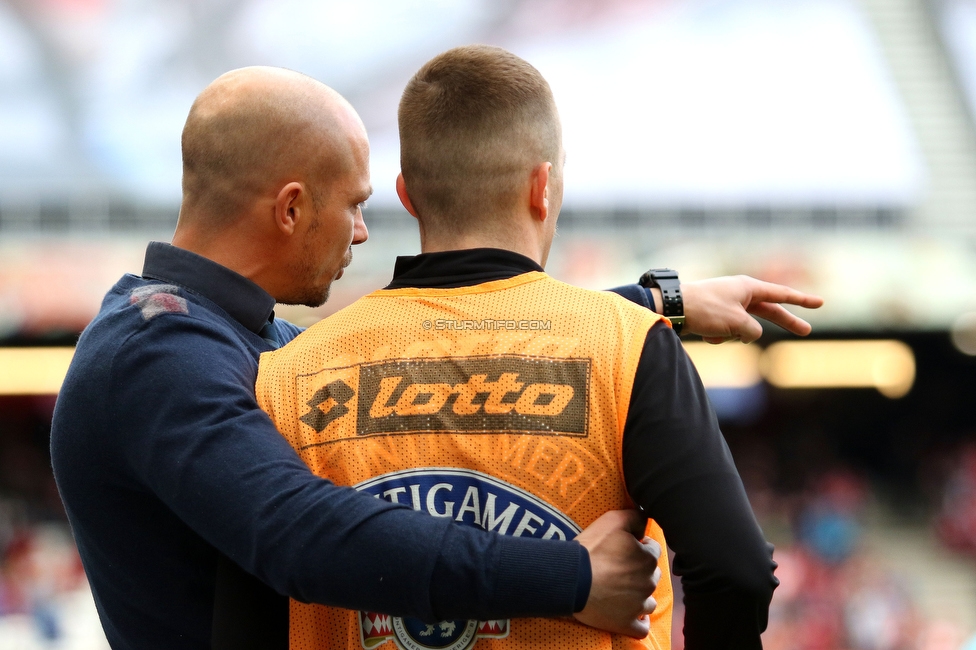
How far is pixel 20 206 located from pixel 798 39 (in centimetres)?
1211

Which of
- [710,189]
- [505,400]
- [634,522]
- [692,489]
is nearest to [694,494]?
[692,489]

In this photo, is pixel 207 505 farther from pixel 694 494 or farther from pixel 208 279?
pixel 694 494

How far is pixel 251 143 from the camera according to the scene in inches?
81.1

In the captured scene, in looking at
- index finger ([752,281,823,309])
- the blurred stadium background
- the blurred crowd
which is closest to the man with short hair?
index finger ([752,281,823,309])

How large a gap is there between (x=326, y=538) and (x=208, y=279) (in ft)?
2.39

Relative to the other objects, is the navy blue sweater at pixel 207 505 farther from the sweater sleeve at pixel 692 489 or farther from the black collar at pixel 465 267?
the black collar at pixel 465 267

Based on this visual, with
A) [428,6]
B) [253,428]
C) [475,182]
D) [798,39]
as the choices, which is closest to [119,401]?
[253,428]

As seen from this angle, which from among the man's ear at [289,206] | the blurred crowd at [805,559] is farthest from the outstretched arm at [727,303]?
the blurred crowd at [805,559]

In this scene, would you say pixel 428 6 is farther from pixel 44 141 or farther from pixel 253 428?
pixel 253 428

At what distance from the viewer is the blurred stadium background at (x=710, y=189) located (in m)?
14.4

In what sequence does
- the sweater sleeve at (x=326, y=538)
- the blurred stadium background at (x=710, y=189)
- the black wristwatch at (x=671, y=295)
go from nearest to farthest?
the sweater sleeve at (x=326, y=538) → the black wristwatch at (x=671, y=295) → the blurred stadium background at (x=710, y=189)

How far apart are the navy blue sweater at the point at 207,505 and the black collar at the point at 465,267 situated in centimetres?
33

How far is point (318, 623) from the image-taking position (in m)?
1.67

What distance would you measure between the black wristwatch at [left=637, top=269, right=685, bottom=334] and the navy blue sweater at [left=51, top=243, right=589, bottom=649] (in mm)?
586
